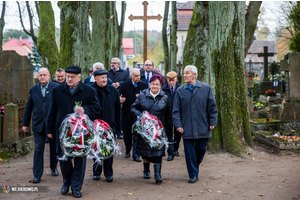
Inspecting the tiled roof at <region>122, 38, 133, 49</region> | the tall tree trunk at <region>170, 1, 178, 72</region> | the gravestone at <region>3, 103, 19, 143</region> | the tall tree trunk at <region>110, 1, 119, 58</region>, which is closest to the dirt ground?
the gravestone at <region>3, 103, 19, 143</region>

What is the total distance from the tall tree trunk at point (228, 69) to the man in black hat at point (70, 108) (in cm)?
410

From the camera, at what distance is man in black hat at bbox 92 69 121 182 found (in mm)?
6922

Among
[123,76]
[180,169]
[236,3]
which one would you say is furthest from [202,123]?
[123,76]

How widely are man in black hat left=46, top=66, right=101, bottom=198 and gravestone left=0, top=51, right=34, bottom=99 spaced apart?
18.8 feet

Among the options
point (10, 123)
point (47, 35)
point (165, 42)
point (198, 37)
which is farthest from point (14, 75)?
point (165, 42)

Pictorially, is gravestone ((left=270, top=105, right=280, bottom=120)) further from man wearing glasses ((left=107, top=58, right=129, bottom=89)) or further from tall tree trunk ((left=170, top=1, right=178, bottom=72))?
tall tree trunk ((left=170, top=1, right=178, bottom=72))

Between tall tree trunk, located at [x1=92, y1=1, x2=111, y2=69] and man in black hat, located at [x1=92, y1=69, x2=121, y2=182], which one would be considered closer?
man in black hat, located at [x1=92, y1=69, x2=121, y2=182]

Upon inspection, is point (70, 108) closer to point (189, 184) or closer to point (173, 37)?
point (189, 184)

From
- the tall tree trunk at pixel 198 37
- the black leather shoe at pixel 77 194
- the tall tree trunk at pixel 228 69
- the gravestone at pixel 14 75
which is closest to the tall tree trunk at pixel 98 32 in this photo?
the tall tree trunk at pixel 198 37

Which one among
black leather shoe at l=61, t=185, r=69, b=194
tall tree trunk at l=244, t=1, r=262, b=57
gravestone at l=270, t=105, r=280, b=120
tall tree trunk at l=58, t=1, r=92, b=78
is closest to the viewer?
black leather shoe at l=61, t=185, r=69, b=194

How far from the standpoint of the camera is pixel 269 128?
12.4 metres

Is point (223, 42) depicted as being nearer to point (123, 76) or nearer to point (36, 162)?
point (123, 76)

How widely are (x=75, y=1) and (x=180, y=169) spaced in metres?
6.70

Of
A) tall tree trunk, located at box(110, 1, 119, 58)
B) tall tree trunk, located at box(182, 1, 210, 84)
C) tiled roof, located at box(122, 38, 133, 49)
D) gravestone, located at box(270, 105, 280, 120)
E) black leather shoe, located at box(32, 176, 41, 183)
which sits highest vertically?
tiled roof, located at box(122, 38, 133, 49)
